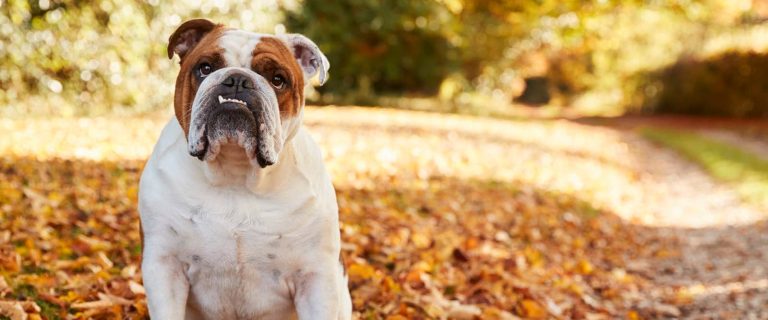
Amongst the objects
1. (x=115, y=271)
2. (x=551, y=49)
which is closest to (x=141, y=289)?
(x=115, y=271)

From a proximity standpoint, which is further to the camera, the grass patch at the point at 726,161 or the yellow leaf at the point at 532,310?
the grass patch at the point at 726,161

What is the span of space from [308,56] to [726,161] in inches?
498

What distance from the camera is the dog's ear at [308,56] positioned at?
312cm

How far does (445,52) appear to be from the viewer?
2267 centimetres

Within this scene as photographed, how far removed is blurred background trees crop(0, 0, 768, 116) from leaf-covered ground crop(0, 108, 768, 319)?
1168 mm

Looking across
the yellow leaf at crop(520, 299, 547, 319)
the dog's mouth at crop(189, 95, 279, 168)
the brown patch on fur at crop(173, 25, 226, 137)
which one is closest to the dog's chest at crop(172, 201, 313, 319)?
the dog's mouth at crop(189, 95, 279, 168)

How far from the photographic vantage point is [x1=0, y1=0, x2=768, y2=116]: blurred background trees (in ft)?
37.3

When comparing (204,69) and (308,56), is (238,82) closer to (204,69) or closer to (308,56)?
(204,69)

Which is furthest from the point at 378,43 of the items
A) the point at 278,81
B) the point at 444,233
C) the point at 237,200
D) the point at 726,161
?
the point at 237,200

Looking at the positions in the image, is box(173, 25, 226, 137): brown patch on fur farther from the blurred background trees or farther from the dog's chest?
the blurred background trees

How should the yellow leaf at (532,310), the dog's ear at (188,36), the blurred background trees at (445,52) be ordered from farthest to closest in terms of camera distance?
the blurred background trees at (445,52) → the yellow leaf at (532,310) → the dog's ear at (188,36)

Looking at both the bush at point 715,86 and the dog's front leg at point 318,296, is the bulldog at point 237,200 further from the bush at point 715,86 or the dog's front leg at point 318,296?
the bush at point 715,86

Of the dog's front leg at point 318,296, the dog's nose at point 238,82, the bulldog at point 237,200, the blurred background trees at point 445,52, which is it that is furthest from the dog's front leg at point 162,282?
the blurred background trees at point 445,52

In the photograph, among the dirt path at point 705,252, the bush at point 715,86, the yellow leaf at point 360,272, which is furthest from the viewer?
the bush at point 715,86
